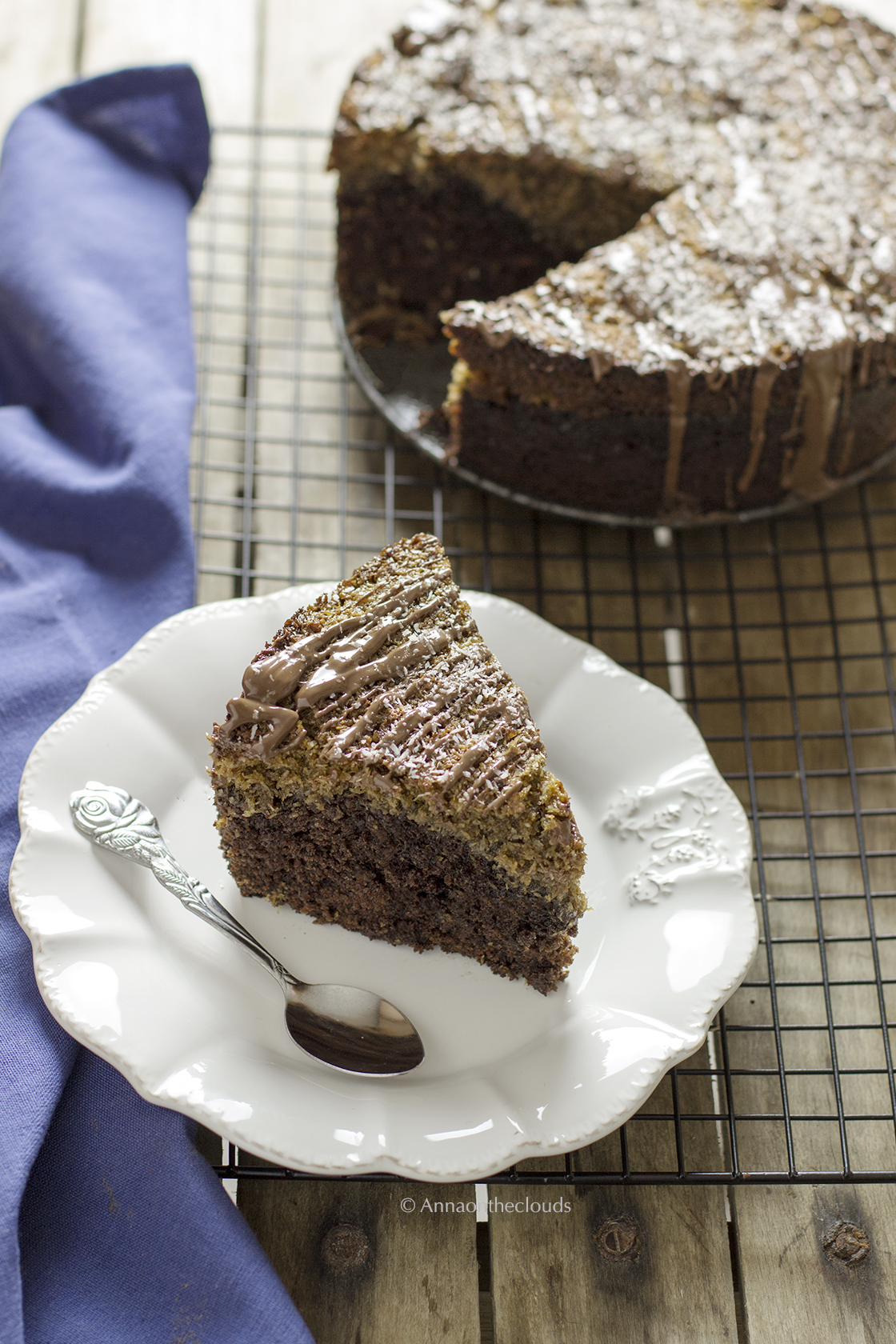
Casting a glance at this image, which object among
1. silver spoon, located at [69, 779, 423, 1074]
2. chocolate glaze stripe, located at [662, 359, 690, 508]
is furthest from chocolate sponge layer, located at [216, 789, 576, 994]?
chocolate glaze stripe, located at [662, 359, 690, 508]

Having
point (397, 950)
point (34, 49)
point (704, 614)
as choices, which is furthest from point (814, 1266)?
point (34, 49)

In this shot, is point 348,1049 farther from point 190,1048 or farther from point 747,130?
point 747,130

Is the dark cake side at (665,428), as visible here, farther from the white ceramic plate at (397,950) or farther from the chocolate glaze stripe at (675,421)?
the white ceramic plate at (397,950)

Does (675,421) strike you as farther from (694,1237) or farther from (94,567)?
(694,1237)

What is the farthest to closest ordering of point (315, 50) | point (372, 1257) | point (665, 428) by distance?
point (315, 50) < point (665, 428) < point (372, 1257)

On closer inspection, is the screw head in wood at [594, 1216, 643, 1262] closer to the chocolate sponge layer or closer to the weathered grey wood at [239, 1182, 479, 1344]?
the weathered grey wood at [239, 1182, 479, 1344]

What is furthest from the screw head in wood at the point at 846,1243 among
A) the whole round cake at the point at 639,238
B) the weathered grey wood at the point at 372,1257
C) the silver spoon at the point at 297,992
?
the whole round cake at the point at 639,238
